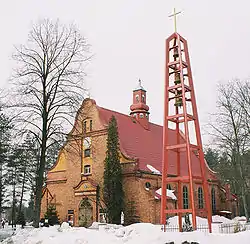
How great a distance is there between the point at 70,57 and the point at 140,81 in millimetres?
22219

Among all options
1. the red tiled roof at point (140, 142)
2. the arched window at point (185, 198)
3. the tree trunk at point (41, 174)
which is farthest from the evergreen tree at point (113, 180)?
the tree trunk at point (41, 174)

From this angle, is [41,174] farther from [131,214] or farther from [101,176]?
[101,176]

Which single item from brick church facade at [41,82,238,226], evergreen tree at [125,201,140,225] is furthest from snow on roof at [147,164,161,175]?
evergreen tree at [125,201,140,225]

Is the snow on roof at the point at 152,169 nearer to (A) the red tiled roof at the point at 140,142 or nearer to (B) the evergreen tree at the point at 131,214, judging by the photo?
(A) the red tiled roof at the point at 140,142

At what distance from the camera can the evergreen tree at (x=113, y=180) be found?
96.2 feet

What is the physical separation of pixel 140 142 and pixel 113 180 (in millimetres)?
6843

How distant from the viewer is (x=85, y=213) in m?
32.6

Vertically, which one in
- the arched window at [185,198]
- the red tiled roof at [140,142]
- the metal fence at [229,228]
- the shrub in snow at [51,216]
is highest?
the red tiled roof at [140,142]

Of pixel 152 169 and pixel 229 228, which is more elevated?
pixel 152 169

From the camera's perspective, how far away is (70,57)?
20.7 meters

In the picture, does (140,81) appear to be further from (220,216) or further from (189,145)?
(189,145)

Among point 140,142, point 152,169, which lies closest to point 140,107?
point 140,142

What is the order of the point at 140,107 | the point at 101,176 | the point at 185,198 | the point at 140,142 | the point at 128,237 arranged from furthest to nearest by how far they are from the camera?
the point at 140,107 → the point at 140,142 → the point at 185,198 → the point at 101,176 → the point at 128,237

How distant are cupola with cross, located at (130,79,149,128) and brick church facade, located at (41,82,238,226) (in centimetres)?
45
